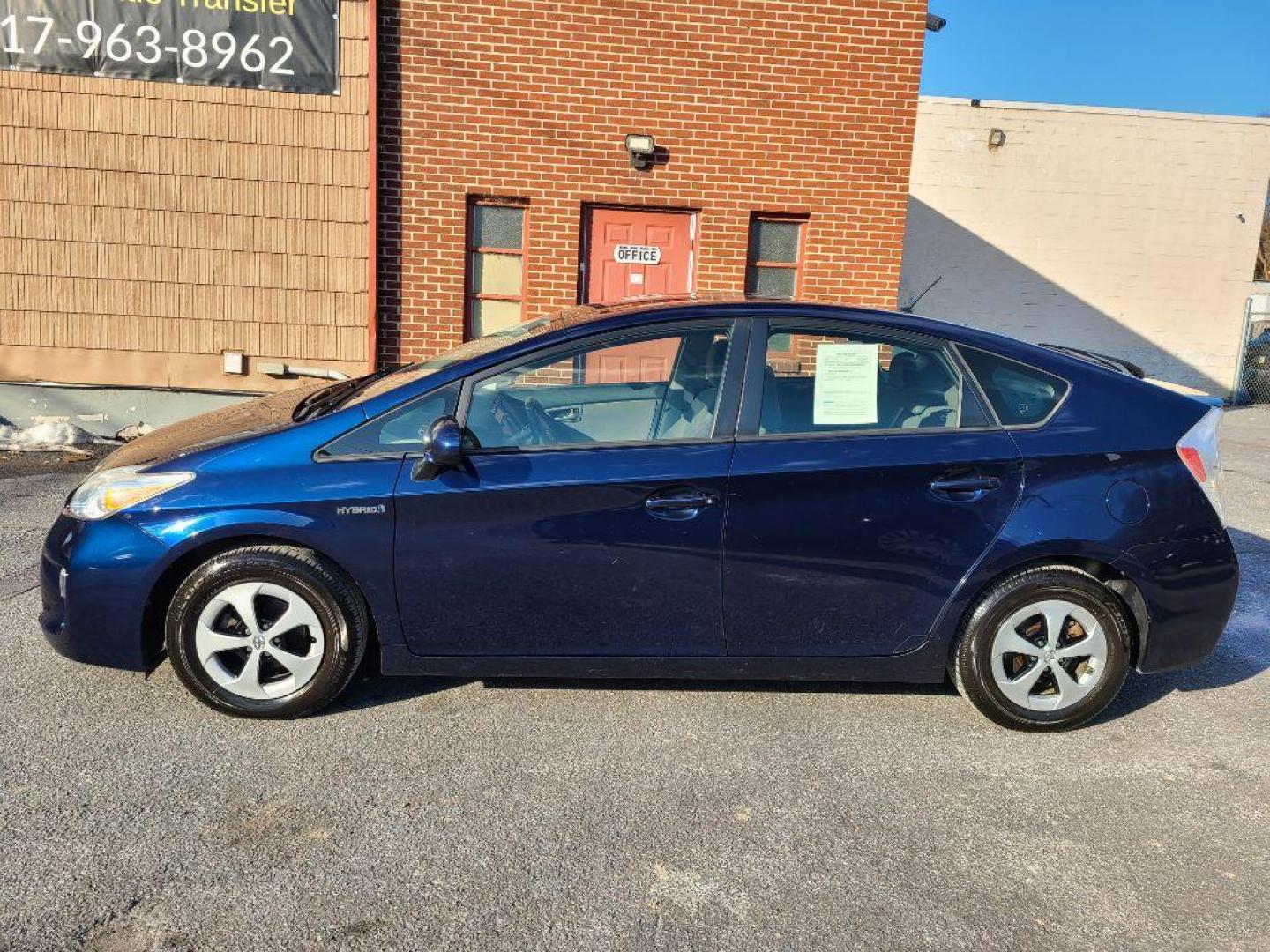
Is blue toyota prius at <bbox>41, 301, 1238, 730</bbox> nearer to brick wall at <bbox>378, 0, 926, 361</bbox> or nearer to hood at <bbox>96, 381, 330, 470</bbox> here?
hood at <bbox>96, 381, 330, 470</bbox>

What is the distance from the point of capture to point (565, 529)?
3570 millimetres

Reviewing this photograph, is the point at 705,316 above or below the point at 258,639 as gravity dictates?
above

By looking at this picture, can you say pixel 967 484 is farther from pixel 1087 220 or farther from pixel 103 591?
pixel 1087 220

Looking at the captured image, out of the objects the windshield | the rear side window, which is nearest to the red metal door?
the windshield

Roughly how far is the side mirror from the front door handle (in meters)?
0.68

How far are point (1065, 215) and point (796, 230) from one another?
863 cm

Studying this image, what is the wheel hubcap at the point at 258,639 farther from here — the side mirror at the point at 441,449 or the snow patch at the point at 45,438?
the snow patch at the point at 45,438

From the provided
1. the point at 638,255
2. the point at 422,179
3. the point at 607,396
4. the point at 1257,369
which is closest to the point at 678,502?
the point at 607,396

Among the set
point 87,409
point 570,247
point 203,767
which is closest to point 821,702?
point 203,767

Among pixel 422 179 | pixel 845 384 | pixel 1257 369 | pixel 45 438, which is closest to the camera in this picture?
pixel 845 384

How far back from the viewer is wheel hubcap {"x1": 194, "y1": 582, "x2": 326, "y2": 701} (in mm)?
3594

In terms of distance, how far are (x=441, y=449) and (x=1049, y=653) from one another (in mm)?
2341

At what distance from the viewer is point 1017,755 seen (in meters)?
3.66

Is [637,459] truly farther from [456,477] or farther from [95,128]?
[95,128]
